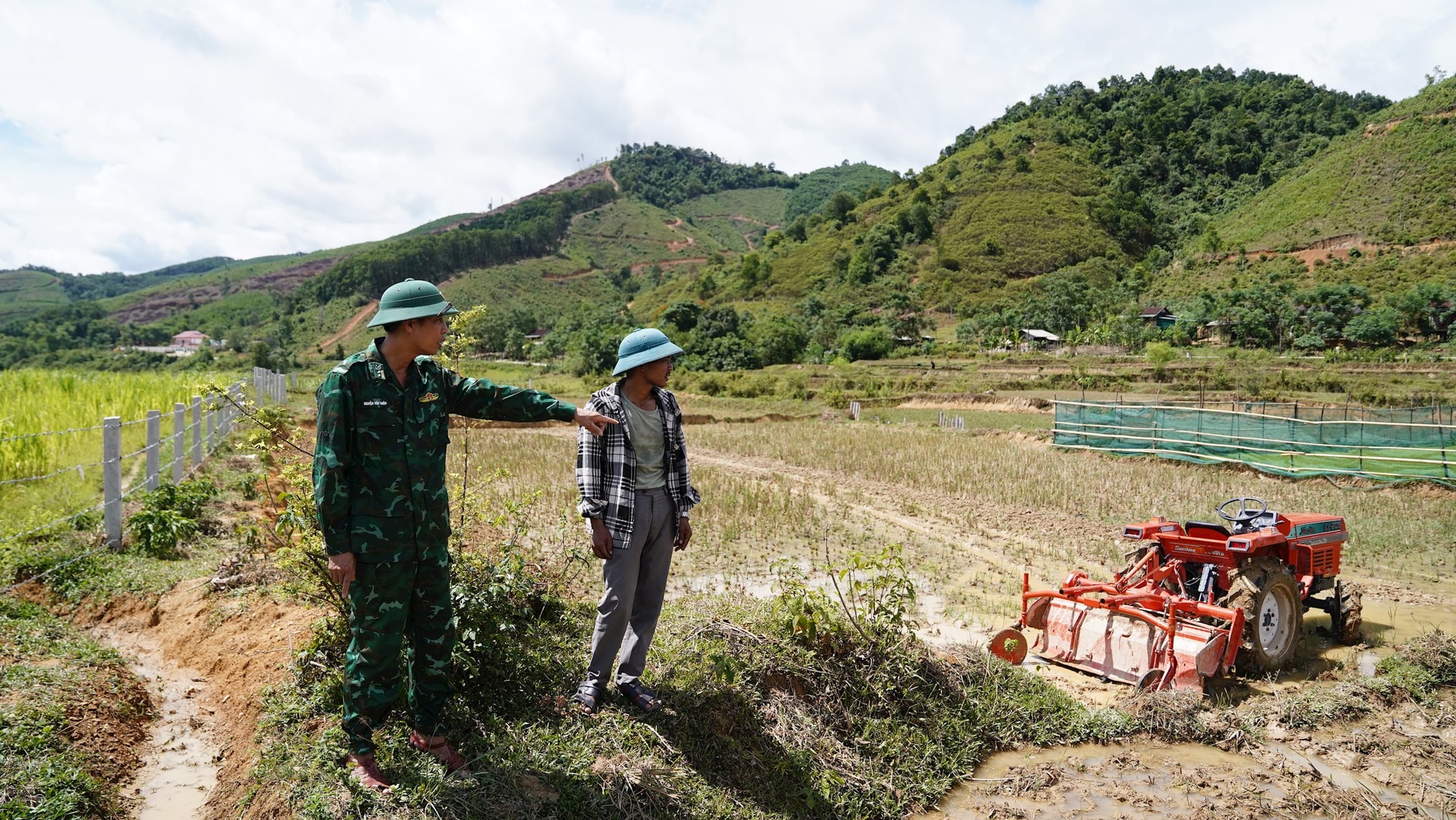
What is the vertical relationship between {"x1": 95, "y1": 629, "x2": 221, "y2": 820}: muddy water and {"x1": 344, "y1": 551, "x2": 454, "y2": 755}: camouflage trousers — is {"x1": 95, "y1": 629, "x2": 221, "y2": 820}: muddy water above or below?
below

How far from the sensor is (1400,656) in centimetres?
580

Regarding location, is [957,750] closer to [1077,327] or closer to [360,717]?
[360,717]

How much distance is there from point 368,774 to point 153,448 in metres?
6.48

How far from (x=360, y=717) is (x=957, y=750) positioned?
3.13m

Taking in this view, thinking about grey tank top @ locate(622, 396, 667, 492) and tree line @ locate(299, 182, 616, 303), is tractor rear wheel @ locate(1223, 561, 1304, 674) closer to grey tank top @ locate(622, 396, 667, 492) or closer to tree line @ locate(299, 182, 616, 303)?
grey tank top @ locate(622, 396, 667, 492)

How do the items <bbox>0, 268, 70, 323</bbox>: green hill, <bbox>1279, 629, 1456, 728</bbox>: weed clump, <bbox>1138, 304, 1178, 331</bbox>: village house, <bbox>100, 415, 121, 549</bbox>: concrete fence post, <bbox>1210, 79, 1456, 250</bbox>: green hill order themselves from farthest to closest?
1. <bbox>0, 268, 70, 323</bbox>: green hill
2. <bbox>1210, 79, 1456, 250</bbox>: green hill
3. <bbox>1138, 304, 1178, 331</bbox>: village house
4. <bbox>100, 415, 121, 549</bbox>: concrete fence post
5. <bbox>1279, 629, 1456, 728</bbox>: weed clump

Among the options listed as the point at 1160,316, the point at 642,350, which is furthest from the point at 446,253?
the point at 642,350

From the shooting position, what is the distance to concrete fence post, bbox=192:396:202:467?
10.9m

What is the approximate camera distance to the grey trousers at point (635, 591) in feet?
12.0

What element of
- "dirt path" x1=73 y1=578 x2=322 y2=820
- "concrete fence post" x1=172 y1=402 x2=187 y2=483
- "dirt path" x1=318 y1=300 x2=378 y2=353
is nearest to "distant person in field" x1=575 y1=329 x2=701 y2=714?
"dirt path" x1=73 y1=578 x2=322 y2=820

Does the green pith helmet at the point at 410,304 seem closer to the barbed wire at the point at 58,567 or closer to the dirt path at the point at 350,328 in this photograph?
the barbed wire at the point at 58,567

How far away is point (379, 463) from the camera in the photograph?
10.0 feet

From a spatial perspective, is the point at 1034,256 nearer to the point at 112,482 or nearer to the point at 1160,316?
the point at 1160,316

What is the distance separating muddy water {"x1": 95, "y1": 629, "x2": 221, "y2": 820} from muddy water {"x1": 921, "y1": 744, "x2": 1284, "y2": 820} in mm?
3465
